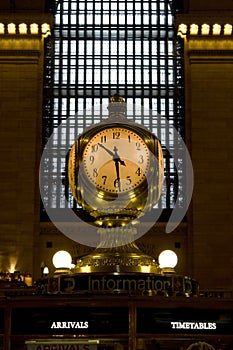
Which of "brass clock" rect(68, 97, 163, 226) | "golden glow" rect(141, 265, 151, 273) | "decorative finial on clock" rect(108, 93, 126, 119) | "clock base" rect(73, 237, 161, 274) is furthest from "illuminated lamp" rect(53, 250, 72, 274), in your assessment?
"decorative finial on clock" rect(108, 93, 126, 119)

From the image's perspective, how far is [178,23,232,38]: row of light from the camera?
131ft

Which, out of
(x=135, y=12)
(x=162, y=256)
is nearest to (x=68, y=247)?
(x=135, y=12)

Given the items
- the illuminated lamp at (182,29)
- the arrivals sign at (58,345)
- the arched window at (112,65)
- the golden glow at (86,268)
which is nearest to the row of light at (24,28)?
the arched window at (112,65)

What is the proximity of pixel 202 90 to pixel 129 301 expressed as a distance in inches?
1474

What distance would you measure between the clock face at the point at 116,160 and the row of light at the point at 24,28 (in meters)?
37.2

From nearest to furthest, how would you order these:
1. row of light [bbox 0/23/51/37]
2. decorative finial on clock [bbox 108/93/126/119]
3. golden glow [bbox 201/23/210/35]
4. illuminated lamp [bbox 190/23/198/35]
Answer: decorative finial on clock [bbox 108/93/126/119]
golden glow [bbox 201/23/210/35]
illuminated lamp [bbox 190/23/198/35]
row of light [bbox 0/23/51/37]

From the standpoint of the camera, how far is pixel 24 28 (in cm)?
4041

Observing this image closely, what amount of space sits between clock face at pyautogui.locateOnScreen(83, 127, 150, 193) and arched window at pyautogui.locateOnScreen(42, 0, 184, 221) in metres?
36.5

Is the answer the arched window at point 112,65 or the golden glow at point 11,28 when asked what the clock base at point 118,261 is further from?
the golden glow at point 11,28

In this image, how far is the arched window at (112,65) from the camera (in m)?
41.2

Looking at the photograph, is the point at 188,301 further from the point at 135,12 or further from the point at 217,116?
the point at 135,12

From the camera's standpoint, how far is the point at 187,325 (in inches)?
126

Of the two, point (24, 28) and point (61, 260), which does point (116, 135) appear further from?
point (24, 28)

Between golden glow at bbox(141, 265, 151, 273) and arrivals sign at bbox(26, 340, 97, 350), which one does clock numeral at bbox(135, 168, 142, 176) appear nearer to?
golden glow at bbox(141, 265, 151, 273)
